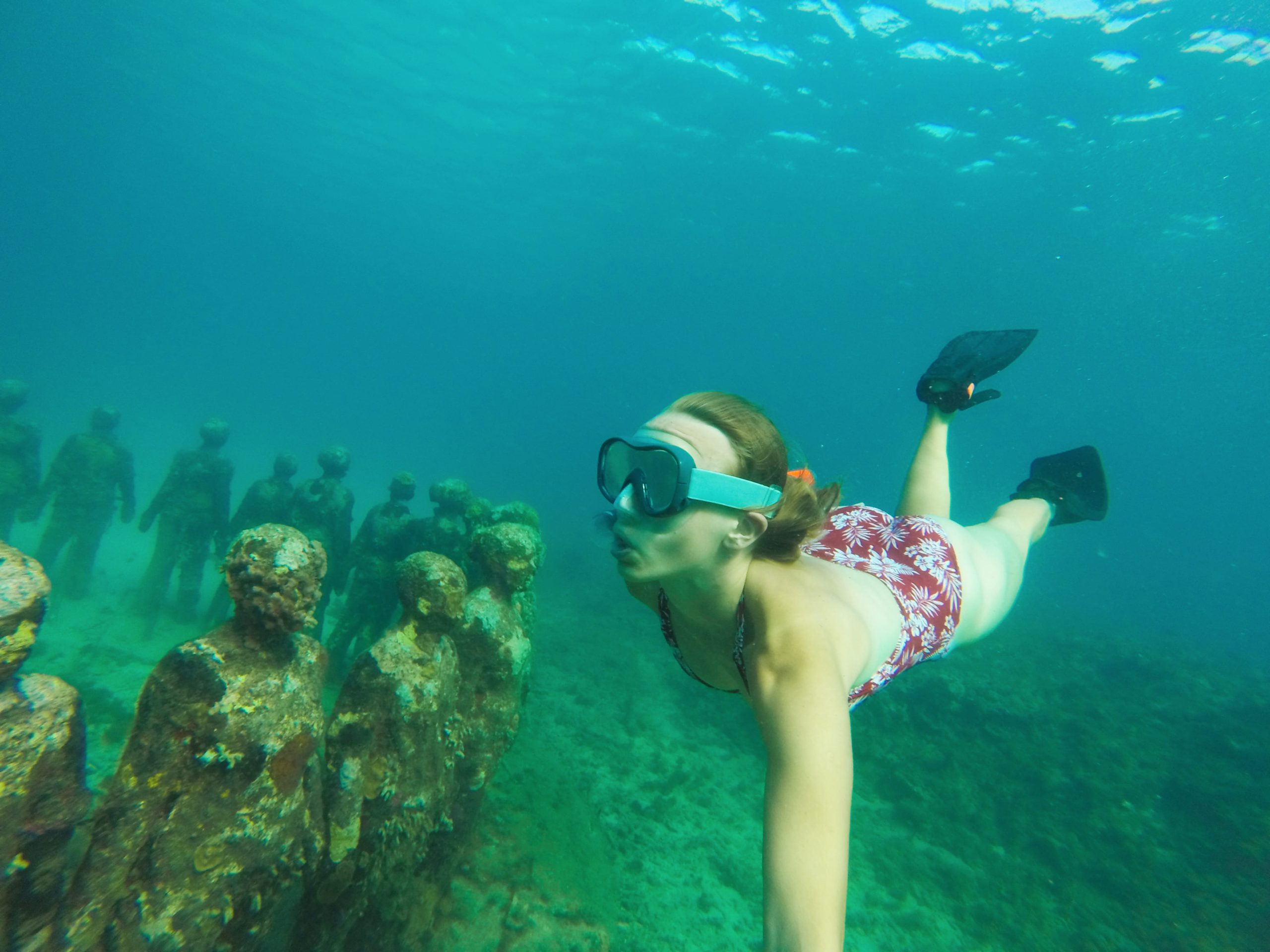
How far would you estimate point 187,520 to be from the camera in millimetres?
8148

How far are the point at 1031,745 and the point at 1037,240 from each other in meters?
33.7

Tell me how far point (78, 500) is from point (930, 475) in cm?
1146

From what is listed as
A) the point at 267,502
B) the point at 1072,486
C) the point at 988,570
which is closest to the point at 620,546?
the point at 988,570

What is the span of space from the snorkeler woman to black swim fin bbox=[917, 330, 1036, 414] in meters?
0.22

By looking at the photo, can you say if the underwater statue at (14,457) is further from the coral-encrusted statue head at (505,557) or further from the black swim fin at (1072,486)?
the black swim fin at (1072,486)

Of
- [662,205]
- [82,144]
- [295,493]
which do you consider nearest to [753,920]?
[295,493]

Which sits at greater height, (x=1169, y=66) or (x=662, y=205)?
(x=662, y=205)

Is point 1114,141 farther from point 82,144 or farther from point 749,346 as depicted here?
point 82,144

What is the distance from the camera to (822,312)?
2349 inches

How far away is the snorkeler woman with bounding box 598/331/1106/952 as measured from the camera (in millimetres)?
1505

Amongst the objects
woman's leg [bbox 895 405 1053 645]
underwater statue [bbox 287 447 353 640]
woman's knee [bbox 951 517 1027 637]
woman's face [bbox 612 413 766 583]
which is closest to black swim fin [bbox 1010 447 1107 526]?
woman's leg [bbox 895 405 1053 645]

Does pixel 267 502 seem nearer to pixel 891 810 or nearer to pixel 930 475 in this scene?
pixel 930 475

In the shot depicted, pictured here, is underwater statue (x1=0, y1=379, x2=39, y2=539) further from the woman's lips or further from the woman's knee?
the woman's knee

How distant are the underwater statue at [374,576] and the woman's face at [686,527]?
200 inches
